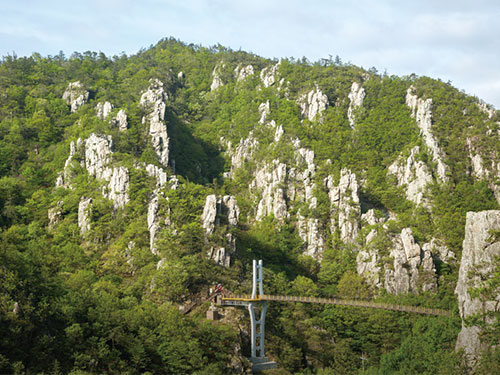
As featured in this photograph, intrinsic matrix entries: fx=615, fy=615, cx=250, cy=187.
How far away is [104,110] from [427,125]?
4067 centimetres

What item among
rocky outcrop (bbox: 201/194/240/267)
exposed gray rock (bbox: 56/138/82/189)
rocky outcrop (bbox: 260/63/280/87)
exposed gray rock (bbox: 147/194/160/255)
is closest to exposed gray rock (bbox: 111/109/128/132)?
exposed gray rock (bbox: 56/138/82/189)

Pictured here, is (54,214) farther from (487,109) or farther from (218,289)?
(487,109)

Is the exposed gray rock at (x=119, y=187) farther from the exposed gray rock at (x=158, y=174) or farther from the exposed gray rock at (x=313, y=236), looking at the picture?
the exposed gray rock at (x=313, y=236)

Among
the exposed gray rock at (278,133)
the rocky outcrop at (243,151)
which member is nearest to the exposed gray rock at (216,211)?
the exposed gray rock at (278,133)

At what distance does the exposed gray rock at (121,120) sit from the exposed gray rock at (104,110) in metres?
1.95

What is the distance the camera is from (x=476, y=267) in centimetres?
4675

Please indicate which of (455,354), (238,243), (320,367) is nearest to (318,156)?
(238,243)

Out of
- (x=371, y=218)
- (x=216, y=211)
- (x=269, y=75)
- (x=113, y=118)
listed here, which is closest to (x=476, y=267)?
(x=371, y=218)

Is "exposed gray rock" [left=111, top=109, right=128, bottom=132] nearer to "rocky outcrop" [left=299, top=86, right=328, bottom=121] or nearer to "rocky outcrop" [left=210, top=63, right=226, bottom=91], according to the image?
"rocky outcrop" [left=299, top=86, right=328, bottom=121]

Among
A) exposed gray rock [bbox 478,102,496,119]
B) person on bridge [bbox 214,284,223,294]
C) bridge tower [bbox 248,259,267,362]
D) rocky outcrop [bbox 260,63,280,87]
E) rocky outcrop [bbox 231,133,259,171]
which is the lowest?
bridge tower [bbox 248,259,267,362]

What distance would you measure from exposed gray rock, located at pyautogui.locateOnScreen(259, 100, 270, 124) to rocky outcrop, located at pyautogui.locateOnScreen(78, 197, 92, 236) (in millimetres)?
33510

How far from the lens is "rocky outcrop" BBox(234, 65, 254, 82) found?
346ft

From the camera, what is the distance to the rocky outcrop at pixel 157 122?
74.0 m

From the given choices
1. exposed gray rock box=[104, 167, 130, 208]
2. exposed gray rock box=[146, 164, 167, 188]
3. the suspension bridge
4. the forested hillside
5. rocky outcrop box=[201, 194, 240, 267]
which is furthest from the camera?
exposed gray rock box=[146, 164, 167, 188]
